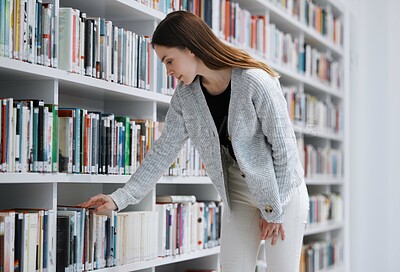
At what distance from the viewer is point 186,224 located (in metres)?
3.24

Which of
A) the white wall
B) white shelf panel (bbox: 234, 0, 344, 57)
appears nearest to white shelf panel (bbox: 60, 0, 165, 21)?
the white wall

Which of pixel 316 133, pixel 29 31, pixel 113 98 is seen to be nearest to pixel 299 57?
pixel 316 133

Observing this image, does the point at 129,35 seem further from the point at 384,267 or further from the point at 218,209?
the point at 384,267

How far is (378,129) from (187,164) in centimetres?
128

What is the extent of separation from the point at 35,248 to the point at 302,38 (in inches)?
114

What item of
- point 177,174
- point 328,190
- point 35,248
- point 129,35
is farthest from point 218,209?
point 328,190

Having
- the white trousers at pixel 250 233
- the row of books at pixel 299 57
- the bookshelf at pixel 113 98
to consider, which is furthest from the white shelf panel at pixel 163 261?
the row of books at pixel 299 57

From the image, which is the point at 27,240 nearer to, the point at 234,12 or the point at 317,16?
the point at 234,12

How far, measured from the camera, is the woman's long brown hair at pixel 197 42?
2.31 m

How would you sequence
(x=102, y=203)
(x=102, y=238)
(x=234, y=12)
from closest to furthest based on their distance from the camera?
(x=102, y=203)
(x=102, y=238)
(x=234, y=12)

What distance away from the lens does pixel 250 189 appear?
2.27 m

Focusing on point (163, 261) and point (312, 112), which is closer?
point (163, 261)

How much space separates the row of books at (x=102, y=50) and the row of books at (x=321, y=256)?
7.14 feet

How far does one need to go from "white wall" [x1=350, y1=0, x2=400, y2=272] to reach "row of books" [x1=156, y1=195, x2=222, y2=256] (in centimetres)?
108
